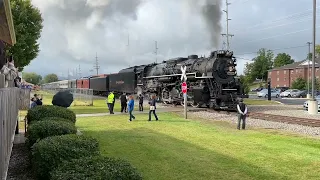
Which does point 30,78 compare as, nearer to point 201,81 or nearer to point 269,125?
point 201,81

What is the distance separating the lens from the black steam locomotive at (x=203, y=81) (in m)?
23.2

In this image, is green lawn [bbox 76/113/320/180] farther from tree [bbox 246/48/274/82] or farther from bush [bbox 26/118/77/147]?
tree [bbox 246/48/274/82]

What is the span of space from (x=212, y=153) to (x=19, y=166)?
199 inches

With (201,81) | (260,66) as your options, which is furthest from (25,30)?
(260,66)

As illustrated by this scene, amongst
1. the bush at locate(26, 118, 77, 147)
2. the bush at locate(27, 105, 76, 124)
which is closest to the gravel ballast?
the bush at locate(27, 105, 76, 124)

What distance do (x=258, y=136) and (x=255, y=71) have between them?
4091 inches

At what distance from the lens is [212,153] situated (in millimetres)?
9469

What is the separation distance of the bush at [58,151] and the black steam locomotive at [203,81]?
1798 centimetres

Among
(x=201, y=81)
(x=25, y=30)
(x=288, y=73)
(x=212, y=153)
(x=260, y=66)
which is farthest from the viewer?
(x=260, y=66)

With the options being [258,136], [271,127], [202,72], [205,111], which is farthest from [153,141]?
[202,72]

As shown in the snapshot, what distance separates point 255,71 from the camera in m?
112

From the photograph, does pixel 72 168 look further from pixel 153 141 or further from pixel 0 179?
pixel 153 141

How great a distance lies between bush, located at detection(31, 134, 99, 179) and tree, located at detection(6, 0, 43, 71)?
25.6 m

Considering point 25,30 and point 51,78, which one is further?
point 51,78
